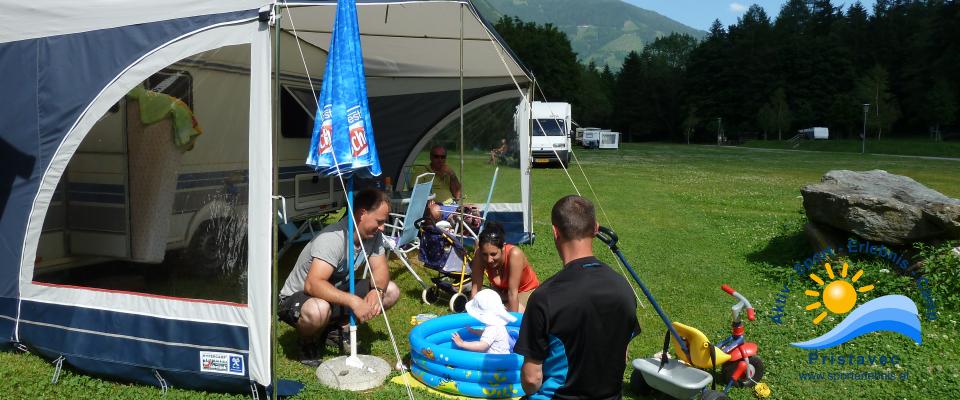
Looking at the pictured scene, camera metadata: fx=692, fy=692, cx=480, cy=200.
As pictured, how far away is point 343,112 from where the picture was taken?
380 cm

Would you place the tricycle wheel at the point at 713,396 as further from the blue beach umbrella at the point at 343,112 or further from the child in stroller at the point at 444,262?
the child in stroller at the point at 444,262

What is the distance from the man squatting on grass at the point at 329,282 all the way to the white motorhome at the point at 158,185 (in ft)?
1.66

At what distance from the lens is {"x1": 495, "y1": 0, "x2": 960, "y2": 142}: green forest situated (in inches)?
2207

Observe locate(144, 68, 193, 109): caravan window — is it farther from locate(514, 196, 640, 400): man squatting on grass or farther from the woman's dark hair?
locate(514, 196, 640, 400): man squatting on grass

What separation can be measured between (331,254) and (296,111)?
4573 millimetres

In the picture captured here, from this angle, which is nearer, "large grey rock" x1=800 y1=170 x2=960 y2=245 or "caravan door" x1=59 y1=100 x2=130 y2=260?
"caravan door" x1=59 y1=100 x2=130 y2=260

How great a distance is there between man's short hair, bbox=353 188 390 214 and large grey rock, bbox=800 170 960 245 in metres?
4.32

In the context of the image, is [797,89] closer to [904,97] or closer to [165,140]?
[904,97]

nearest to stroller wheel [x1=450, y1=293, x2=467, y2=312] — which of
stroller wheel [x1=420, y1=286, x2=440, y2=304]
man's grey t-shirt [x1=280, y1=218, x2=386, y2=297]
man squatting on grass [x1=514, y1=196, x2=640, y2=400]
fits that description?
stroller wheel [x1=420, y1=286, x2=440, y2=304]

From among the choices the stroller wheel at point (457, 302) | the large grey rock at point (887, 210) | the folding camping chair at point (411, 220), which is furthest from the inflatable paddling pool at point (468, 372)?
the large grey rock at point (887, 210)

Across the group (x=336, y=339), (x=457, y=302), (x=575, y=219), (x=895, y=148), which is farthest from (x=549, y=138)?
(x=895, y=148)

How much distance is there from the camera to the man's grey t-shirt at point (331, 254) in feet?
13.7

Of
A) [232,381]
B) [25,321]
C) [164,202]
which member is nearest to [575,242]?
[232,381]

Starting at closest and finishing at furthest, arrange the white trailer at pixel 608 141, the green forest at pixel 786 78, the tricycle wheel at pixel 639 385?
the tricycle wheel at pixel 639 385
the white trailer at pixel 608 141
the green forest at pixel 786 78
